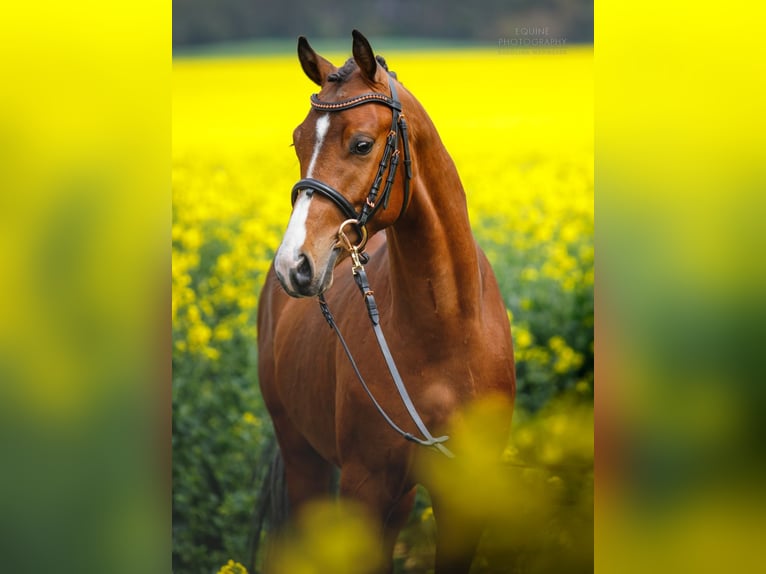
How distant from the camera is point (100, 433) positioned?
3701mm

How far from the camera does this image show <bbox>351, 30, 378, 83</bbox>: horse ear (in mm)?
2693

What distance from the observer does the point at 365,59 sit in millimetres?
2729

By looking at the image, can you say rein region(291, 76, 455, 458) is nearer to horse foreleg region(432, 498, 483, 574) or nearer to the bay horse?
the bay horse

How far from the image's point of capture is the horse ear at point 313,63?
2.84 meters

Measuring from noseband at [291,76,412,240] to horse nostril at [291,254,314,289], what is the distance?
198 mm

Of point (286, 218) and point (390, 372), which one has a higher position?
point (286, 218)

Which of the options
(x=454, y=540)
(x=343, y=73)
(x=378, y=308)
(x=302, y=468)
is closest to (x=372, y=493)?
(x=454, y=540)

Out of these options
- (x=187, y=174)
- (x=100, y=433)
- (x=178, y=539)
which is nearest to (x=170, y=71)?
(x=187, y=174)

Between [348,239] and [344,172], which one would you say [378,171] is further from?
[348,239]

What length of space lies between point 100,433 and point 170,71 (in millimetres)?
1525

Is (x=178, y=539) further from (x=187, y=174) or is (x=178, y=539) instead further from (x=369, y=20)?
(x=369, y=20)

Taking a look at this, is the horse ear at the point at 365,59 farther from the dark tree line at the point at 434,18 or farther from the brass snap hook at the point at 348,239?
the dark tree line at the point at 434,18

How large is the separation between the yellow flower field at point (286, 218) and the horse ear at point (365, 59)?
0.61m

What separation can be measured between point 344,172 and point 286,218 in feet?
3.00
